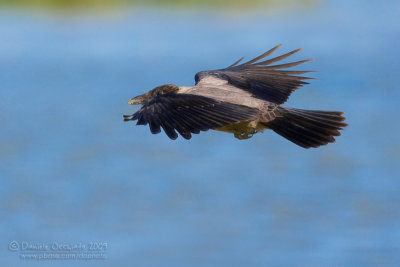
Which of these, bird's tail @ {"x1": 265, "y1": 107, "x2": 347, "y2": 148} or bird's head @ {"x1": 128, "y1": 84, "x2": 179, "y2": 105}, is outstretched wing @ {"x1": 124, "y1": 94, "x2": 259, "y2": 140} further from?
bird's head @ {"x1": 128, "y1": 84, "x2": 179, "y2": 105}

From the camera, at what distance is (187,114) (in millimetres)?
7105

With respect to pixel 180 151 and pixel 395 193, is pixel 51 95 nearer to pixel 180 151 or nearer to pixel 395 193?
pixel 180 151

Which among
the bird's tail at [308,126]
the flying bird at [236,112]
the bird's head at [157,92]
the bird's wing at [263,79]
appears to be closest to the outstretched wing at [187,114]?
the flying bird at [236,112]

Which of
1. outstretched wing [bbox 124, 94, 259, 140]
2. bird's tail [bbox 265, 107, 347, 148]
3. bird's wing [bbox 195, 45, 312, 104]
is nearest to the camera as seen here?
outstretched wing [bbox 124, 94, 259, 140]

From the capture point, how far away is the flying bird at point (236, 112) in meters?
7.00

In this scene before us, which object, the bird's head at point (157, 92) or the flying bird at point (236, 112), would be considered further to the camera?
the bird's head at point (157, 92)

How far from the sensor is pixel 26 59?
22.6 metres

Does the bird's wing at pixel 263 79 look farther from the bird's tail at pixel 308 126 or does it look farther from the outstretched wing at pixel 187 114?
the outstretched wing at pixel 187 114

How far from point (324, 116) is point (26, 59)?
52.3 feet

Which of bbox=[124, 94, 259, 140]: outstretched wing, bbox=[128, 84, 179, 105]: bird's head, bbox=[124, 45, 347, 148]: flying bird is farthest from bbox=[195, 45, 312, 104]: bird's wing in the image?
bbox=[124, 94, 259, 140]: outstretched wing

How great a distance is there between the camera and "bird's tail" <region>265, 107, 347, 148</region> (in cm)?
744

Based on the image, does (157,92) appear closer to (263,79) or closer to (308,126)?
(263,79)

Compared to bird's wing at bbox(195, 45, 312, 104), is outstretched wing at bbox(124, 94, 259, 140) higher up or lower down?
lower down

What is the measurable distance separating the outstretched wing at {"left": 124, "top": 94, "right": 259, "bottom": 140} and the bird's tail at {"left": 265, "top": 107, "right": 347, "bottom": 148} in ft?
0.99
